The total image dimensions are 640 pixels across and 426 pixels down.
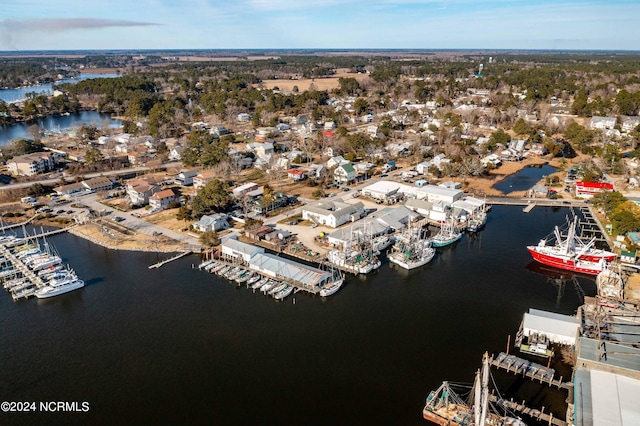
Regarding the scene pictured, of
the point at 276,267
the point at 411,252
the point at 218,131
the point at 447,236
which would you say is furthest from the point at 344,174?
the point at 218,131

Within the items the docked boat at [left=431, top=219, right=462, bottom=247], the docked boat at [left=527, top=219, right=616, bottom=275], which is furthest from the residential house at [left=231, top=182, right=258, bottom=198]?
the docked boat at [left=527, top=219, right=616, bottom=275]

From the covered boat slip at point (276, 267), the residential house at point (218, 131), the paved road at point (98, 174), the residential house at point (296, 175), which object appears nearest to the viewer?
the covered boat slip at point (276, 267)

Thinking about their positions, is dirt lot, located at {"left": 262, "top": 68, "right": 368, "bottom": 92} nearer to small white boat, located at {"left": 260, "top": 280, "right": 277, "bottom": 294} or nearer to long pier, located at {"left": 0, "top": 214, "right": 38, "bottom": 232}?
long pier, located at {"left": 0, "top": 214, "right": 38, "bottom": 232}

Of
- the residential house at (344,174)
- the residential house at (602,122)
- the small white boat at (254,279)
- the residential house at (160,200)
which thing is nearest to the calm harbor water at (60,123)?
the residential house at (160,200)

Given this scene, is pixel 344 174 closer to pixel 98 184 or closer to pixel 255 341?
pixel 98 184

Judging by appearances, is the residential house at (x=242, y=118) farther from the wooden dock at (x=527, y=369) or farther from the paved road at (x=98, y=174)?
the wooden dock at (x=527, y=369)

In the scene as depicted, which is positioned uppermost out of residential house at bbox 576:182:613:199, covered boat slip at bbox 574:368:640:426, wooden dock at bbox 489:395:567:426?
residential house at bbox 576:182:613:199

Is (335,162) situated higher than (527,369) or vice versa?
(335,162)
